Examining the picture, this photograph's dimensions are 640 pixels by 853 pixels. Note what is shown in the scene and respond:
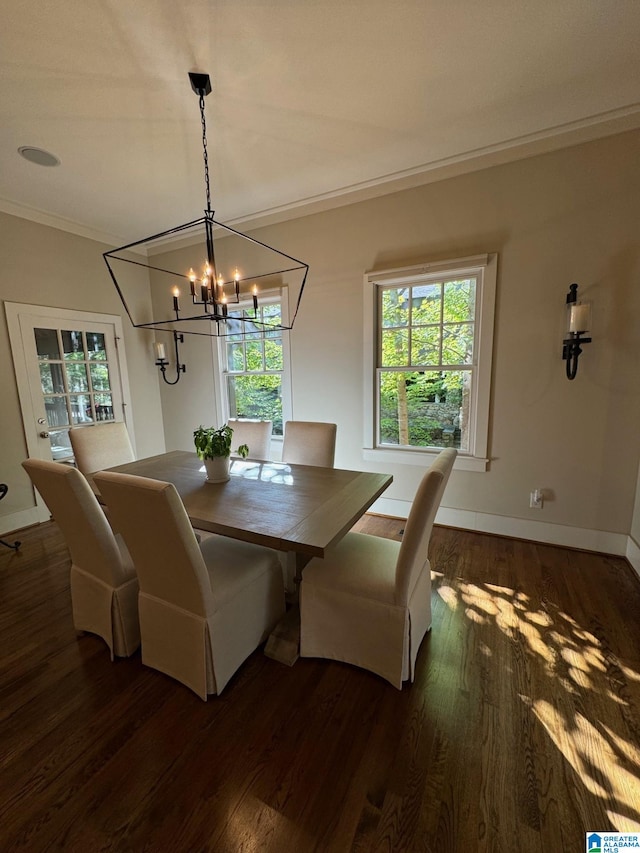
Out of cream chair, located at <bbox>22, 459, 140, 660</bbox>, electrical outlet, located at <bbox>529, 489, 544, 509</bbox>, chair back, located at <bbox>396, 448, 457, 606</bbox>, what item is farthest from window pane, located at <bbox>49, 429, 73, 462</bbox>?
electrical outlet, located at <bbox>529, 489, 544, 509</bbox>

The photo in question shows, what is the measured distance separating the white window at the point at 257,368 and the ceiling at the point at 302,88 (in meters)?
1.14

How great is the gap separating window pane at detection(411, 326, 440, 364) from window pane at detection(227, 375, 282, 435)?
144 cm

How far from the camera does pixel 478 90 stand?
6.42ft

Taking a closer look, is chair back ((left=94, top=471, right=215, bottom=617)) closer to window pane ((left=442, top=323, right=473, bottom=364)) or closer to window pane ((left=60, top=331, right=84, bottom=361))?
window pane ((left=442, top=323, right=473, bottom=364))

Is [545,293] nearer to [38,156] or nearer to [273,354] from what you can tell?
[273,354]

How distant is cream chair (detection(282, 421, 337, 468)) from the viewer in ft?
8.61

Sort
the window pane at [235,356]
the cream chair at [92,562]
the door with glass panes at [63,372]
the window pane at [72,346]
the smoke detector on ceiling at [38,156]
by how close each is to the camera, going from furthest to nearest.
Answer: the window pane at [235,356] < the window pane at [72,346] < the door with glass panes at [63,372] < the smoke detector on ceiling at [38,156] < the cream chair at [92,562]

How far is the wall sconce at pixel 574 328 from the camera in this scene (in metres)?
2.26

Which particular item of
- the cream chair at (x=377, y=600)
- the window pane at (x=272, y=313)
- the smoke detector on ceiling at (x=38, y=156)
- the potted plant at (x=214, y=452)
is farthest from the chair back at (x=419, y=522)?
the smoke detector on ceiling at (x=38, y=156)

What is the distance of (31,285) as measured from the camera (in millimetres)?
3279

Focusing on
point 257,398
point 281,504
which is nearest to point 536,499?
point 281,504

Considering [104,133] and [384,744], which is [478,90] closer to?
[104,133]

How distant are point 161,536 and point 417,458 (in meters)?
2.31

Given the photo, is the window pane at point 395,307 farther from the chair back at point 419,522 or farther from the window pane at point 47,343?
the window pane at point 47,343
